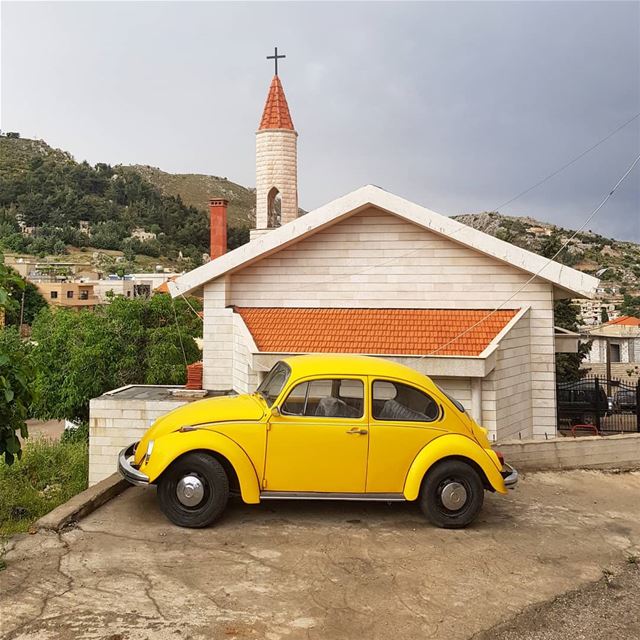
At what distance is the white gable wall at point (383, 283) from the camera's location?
12898 millimetres

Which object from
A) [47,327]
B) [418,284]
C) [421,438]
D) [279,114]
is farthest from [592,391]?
[47,327]

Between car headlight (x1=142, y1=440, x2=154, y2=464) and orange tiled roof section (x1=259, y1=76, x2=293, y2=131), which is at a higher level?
orange tiled roof section (x1=259, y1=76, x2=293, y2=131)

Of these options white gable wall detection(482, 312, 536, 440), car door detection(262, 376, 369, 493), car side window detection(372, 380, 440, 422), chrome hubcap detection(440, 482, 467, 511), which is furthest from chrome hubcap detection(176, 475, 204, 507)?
white gable wall detection(482, 312, 536, 440)

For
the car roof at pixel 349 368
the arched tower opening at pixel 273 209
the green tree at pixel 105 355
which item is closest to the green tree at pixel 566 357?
the arched tower opening at pixel 273 209

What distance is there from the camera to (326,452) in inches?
246

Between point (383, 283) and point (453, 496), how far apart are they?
744 centimetres

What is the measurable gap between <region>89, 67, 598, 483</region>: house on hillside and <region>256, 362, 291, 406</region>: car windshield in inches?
169

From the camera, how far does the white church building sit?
1200cm

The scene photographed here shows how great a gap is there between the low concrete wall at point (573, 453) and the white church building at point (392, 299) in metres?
2.32

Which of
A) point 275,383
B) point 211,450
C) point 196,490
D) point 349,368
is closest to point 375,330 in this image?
point 275,383

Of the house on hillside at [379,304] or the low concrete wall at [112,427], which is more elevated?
the house on hillside at [379,304]

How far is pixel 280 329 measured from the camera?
12.9m

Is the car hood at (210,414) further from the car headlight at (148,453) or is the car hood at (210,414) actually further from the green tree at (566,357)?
the green tree at (566,357)

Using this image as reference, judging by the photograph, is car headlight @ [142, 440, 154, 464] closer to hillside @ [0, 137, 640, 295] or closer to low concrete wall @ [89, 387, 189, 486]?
low concrete wall @ [89, 387, 189, 486]
